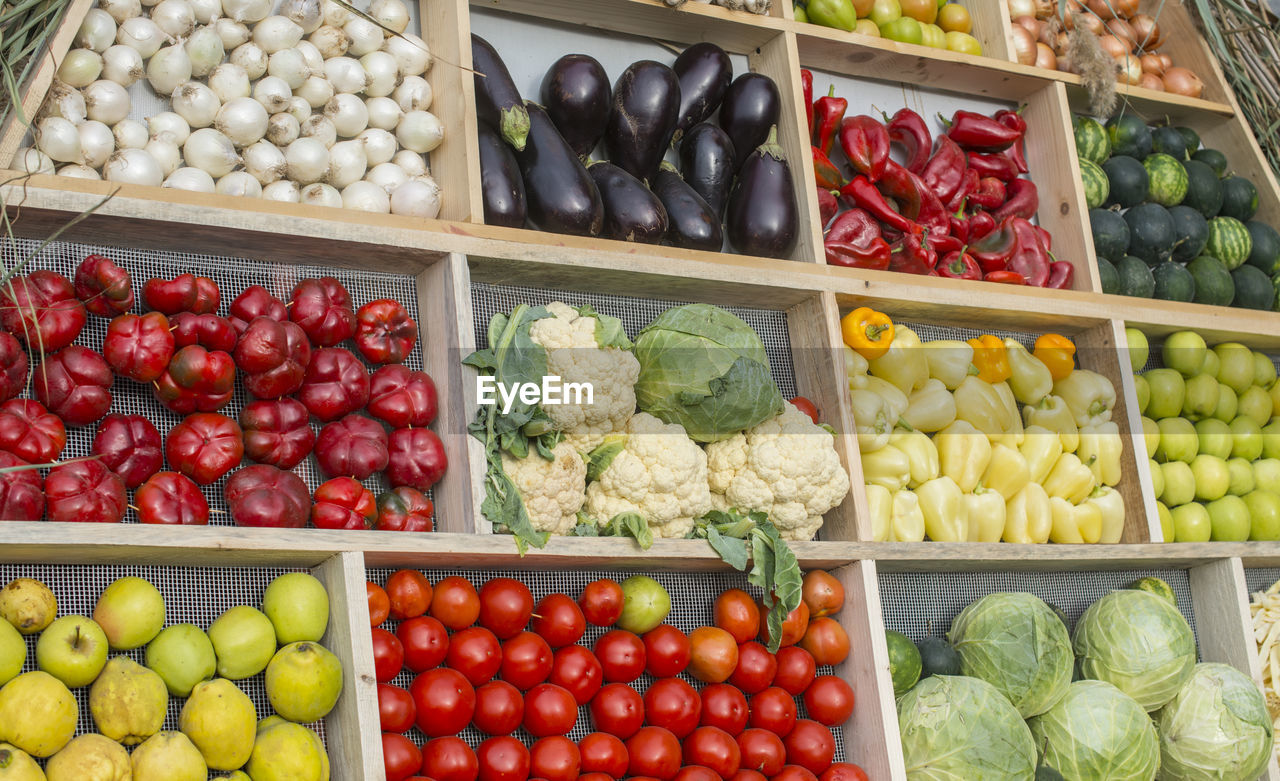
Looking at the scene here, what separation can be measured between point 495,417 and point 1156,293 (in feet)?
7.19

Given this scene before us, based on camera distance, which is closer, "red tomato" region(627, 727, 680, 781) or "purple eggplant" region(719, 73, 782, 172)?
"red tomato" region(627, 727, 680, 781)

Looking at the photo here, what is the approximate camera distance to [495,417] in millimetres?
2152

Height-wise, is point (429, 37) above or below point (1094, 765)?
above

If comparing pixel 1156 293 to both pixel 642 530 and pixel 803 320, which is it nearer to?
pixel 803 320

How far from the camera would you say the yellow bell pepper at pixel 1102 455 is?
9.48ft

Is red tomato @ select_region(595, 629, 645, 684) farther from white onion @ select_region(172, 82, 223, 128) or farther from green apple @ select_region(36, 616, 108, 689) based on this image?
white onion @ select_region(172, 82, 223, 128)

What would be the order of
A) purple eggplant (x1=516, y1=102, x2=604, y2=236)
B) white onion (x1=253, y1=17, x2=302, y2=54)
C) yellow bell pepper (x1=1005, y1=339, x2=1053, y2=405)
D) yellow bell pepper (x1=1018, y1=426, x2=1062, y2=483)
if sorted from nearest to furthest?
white onion (x1=253, y1=17, x2=302, y2=54) → purple eggplant (x1=516, y1=102, x2=604, y2=236) → yellow bell pepper (x1=1018, y1=426, x2=1062, y2=483) → yellow bell pepper (x1=1005, y1=339, x2=1053, y2=405)

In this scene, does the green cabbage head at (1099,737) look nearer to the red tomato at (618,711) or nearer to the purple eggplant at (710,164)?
the red tomato at (618,711)

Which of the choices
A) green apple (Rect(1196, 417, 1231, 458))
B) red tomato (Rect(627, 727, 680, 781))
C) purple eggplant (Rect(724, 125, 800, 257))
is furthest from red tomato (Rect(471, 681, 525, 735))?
green apple (Rect(1196, 417, 1231, 458))

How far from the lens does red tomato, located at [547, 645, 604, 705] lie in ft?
6.80

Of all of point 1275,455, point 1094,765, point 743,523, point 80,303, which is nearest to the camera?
point 80,303

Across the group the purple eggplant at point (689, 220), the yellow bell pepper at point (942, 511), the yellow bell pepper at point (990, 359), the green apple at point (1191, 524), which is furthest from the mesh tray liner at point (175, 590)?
the green apple at point (1191, 524)

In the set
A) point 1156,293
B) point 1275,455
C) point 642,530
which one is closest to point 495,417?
point 642,530

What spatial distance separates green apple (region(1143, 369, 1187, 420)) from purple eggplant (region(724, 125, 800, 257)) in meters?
1.23
